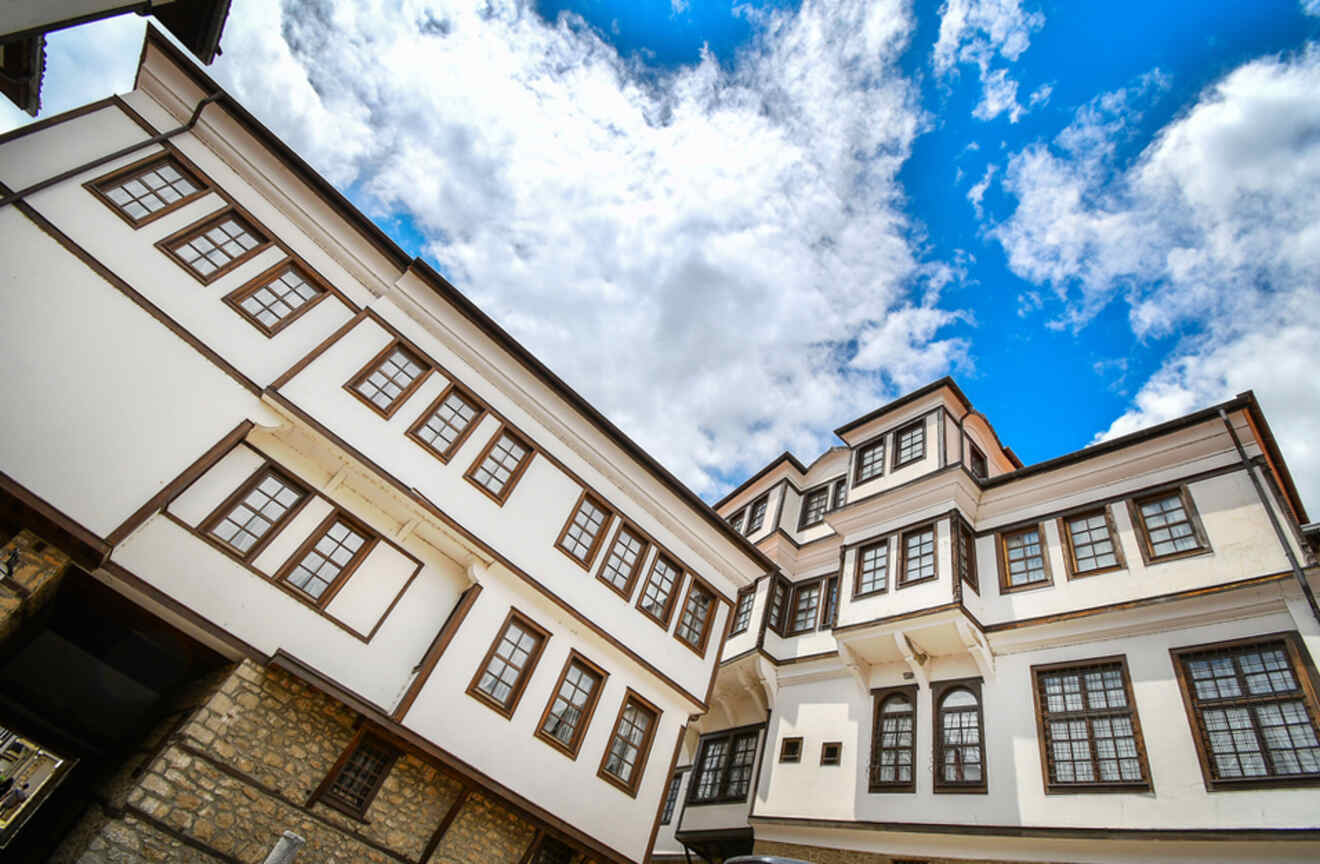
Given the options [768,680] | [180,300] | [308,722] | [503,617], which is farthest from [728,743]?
[180,300]

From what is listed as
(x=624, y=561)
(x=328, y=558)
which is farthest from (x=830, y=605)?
(x=328, y=558)

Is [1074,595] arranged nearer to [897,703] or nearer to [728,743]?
[897,703]

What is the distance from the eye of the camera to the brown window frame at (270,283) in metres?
10.7

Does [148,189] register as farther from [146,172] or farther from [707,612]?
[707,612]

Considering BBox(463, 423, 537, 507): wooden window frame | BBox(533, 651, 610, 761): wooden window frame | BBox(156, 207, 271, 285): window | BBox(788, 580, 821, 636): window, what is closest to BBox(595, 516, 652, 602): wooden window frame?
BBox(533, 651, 610, 761): wooden window frame

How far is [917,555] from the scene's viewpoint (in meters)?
15.8

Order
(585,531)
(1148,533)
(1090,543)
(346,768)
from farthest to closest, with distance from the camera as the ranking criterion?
(1090,543)
(585,531)
(1148,533)
(346,768)

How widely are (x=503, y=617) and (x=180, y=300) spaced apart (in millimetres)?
7251

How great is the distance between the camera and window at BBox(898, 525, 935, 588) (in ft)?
50.1

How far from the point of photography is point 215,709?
870cm

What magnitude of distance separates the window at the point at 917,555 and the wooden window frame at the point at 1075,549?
2664 mm

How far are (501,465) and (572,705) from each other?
468 centimetres

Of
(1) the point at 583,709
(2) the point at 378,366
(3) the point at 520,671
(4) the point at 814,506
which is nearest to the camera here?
(3) the point at 520,671

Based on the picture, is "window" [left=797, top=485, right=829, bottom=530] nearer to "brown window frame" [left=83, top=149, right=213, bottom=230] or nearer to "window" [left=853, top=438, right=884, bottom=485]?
"window" [left=853, top=438, right=884, bottom=485]
